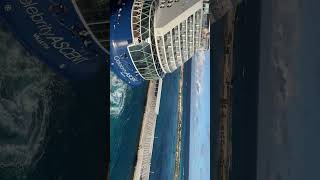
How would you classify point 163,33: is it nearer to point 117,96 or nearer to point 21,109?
point 117,96

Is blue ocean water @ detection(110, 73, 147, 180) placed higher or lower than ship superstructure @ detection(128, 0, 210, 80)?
lower

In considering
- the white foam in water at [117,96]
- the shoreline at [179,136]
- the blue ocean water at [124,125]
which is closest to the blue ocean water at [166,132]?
the shoreline at [179,136]

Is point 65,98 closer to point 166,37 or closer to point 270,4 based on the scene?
point 166,37

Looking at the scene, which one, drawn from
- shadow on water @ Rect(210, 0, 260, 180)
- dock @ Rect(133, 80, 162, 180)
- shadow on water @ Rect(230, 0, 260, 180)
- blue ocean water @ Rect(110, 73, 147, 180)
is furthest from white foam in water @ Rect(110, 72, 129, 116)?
shadow on water @ Rect(230, 0, 260, 180)

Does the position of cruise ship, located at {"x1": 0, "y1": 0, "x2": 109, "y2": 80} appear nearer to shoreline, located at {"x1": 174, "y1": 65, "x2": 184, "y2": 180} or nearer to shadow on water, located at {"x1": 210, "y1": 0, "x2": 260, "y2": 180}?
shoreline, located at {"x1": 174, "y1": 65, "x2": 184, "y2": 180}

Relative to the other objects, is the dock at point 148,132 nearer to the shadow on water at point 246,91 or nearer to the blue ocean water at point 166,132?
the blue ocean water at point 166,132

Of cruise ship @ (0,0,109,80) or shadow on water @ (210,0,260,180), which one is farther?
shadow on water @ (210,0,260,180)

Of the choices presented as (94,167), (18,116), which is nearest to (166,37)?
(94,167)
